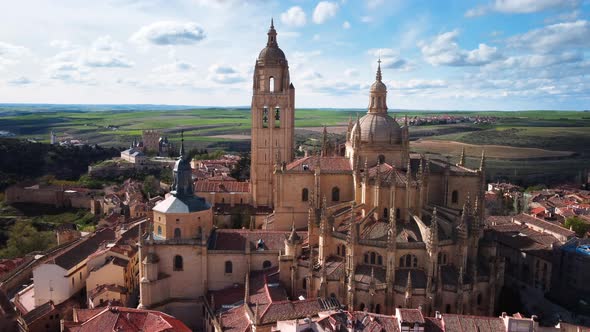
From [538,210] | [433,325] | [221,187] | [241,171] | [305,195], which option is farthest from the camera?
[241,171]

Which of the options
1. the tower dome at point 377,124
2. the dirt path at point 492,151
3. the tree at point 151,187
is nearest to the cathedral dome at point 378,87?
the tower dome at point 377,124

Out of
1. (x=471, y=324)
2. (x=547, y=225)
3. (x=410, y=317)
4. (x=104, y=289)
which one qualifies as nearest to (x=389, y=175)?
(x=410, y=317)

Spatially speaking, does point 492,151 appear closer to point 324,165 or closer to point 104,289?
point 324,165

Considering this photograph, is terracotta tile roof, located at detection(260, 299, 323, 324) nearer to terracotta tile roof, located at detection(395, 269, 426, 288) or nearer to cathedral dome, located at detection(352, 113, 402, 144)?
terracotta tile roof, located at detection(395, 269, 426, 288)

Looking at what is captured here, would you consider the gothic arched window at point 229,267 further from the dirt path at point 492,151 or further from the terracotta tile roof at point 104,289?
the dirt path at point 492,151

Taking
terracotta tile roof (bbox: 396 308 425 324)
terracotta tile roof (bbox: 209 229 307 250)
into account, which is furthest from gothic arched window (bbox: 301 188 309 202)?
terracotta tile roof (bbox: 396 308 425 324)

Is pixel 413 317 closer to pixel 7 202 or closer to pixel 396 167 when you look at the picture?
pixel 396 167
